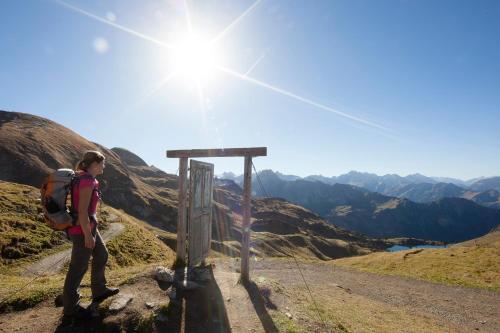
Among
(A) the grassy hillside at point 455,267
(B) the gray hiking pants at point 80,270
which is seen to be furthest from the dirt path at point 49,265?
(A) the grassy hillside at point 455,267

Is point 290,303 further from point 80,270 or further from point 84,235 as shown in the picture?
point 84,235

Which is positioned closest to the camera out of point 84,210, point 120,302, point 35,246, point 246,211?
point 84,210

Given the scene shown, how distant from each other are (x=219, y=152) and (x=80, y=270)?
759cm

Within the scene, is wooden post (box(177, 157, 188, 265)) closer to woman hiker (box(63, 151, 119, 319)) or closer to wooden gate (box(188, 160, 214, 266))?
wooden gate (box(188, 160, 214, 266))

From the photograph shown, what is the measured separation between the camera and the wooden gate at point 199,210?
13.8 m

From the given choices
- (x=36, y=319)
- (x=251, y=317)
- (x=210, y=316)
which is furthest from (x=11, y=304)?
(x=251, y=317)

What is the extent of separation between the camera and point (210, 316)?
30.1ft

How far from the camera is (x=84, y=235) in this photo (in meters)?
6.77

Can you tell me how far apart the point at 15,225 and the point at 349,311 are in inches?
963

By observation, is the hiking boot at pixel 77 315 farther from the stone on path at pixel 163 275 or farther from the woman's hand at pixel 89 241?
the stone on path at pixel 163 275

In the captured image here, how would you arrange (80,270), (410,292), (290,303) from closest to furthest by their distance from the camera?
(80,270) → (290,303) → (410,292)

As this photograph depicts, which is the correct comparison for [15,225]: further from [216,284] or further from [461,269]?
[461,269]

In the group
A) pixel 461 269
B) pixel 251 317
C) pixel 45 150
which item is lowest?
pixel 461 269

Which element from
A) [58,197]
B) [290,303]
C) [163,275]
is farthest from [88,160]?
[290,303]
